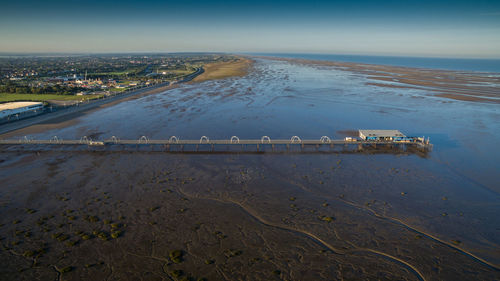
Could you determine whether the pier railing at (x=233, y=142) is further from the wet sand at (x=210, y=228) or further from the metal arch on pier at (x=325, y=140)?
the wet sand at (x=210, y=228)

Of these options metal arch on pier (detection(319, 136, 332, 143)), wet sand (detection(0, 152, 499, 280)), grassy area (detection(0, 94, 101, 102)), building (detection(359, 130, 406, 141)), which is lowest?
wet sand (detection(0, 152, 499, 280))

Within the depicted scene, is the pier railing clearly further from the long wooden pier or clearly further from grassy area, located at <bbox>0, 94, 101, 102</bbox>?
grassy area, located at <bbox>0, 94, 101, 102</bbox>

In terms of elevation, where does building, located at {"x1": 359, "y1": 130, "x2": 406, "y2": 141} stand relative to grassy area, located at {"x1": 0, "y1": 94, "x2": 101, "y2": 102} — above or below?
below

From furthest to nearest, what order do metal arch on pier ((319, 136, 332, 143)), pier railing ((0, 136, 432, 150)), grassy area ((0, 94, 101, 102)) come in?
1. grassy area ((0, 94, 101, 102))
2. metal arch on pier ((319, 136, 332, 143))
3. pier railing ((0, 136, 432, 150))

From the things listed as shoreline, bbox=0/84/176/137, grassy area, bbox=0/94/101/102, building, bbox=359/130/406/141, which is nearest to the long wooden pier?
building, bbox=359/130/406/141

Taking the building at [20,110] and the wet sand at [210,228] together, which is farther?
the building at [20,110]

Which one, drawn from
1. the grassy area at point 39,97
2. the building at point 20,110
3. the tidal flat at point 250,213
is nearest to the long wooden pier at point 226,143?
the tidal flat at point 250,213

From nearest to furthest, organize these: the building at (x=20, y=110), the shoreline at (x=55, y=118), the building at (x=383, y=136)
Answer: the building at (x=383, y=136), the shoreline at (x=55, y=118), the building at (x=20, y=110)
